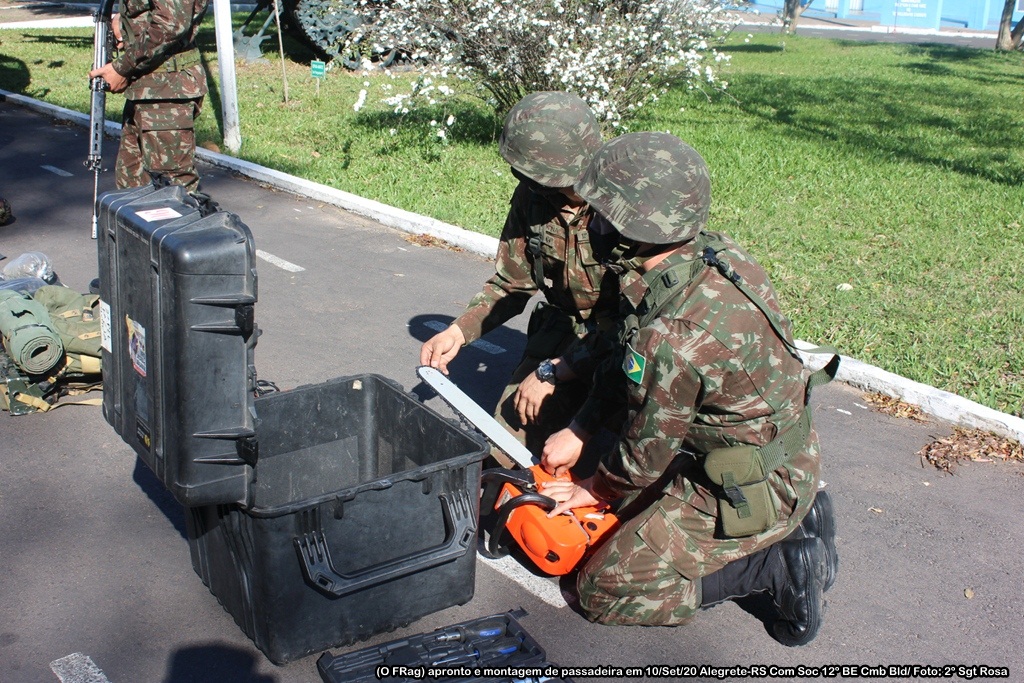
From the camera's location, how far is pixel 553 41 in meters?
9.25

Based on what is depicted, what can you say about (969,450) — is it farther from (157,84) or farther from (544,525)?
(157,84)

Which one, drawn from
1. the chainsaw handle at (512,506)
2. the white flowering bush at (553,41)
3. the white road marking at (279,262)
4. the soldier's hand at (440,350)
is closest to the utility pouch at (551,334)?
the soldier's hand at (440,350)

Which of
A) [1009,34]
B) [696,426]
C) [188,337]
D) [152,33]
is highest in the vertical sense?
[1009,34]

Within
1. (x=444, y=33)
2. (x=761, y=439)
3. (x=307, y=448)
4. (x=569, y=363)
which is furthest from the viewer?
(x=444, y=33)

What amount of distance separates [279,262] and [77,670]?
4325mm

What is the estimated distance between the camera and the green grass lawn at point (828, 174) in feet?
18.9

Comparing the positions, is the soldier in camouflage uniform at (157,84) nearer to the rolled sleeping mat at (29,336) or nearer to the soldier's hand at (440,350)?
the rolled sleeping mat at (29,336)

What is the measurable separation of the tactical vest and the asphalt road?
484 mm

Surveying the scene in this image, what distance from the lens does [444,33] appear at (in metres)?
9.96

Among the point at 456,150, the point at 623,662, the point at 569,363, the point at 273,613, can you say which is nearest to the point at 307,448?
the point at 273,613

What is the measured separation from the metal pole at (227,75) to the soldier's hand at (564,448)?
757 cm

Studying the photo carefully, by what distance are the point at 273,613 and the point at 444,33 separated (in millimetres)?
8139

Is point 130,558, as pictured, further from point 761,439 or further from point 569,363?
point 761,439

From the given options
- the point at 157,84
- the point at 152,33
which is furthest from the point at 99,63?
the point at 152,33
